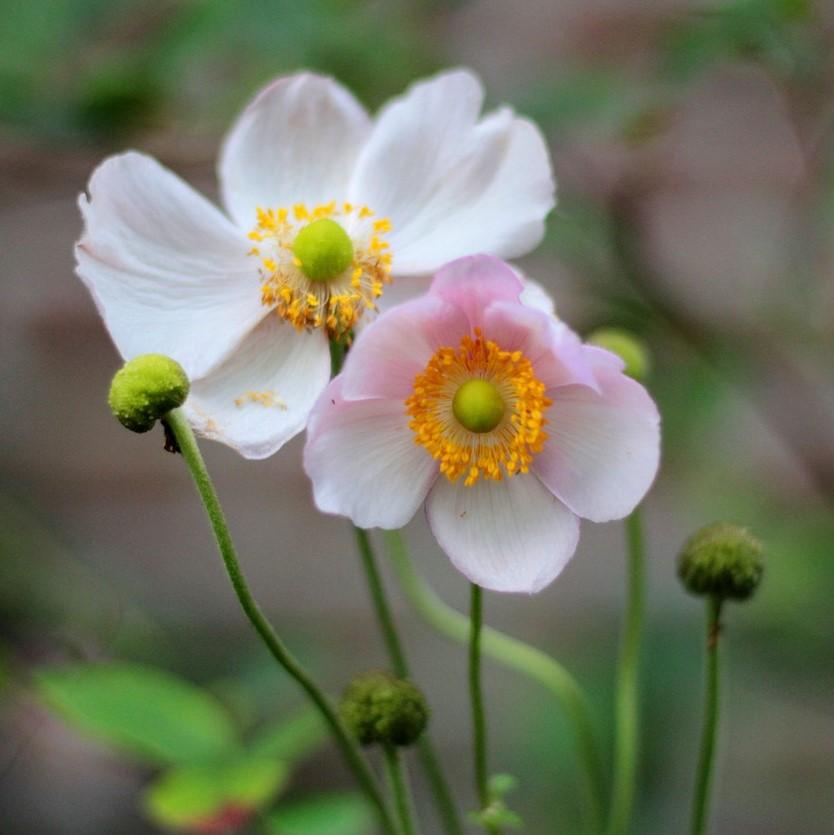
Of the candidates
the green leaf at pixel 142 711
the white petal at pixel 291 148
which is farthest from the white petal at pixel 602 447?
the green leaf at pixel 142 711

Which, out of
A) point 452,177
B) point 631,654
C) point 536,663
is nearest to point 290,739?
point 536,663

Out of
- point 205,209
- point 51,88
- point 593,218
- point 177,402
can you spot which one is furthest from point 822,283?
point 177,402

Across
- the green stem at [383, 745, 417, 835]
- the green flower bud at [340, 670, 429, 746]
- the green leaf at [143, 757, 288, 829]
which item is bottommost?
the green stem at [383, 745, 417, 835]

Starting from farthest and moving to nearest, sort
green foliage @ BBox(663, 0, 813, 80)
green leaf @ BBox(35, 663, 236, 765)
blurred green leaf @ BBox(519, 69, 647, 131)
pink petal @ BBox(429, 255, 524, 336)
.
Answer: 1. blurred green leaf @ BBox(519, 69, 647, 131)
2. green foliage @ BBox(663, 0, 813, 80)
3. green leaf @ BBox(35, 663, 236, 765)
4. pink petal @ BBox(429, 255, 524, 336)

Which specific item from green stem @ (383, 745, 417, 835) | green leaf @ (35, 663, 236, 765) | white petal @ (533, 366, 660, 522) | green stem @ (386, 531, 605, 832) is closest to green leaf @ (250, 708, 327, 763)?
green leaf @ (35, 663, 236, 765)

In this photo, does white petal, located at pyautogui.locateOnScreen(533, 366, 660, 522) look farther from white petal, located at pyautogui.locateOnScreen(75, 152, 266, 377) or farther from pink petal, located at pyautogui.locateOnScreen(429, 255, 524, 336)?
white petal, located at pyautogui.locateOnScreen(75, 152, 266, 377)

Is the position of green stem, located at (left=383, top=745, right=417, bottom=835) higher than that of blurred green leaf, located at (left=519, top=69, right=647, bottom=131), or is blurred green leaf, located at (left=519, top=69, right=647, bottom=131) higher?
blurred green leaf, located at (left=519, top=69, right=647, bottom=131)

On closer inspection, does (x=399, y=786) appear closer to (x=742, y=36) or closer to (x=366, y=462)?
(x=366, y=462)
